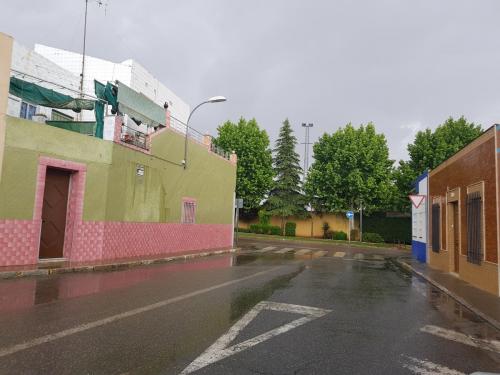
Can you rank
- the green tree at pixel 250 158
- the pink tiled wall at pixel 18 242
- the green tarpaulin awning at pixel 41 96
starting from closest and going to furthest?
the pink tiled wall at pixel 18 242, the green tarpaulin awning at pixel 41 96, the green tree at pixel 250 158

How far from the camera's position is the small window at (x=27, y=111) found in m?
18.3

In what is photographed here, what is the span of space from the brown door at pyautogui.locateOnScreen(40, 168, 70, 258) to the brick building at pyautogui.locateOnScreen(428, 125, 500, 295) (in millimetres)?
13579

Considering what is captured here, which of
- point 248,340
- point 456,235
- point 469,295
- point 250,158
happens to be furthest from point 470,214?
point 250,158

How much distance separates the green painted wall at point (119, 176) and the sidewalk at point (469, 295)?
11713 mm

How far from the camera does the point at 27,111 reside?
18.8 m

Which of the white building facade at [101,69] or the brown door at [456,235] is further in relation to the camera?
the white building facade at [101,69]

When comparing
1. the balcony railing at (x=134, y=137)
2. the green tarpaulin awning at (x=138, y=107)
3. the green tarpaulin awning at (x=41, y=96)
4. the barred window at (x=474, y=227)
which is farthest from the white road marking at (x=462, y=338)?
the green tarpaulin awning at (x=41, y=96)

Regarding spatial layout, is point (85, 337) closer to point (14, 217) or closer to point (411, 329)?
point (411, 329)

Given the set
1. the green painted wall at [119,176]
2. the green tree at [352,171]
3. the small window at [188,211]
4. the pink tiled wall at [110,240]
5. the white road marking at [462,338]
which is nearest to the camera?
the white road marking at [462,338]

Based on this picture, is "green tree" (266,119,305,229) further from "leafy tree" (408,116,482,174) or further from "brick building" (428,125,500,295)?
"brick building" (428,125,500,295)

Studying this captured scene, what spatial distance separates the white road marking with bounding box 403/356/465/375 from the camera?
4758mm

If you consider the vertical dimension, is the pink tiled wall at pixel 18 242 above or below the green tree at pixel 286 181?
below

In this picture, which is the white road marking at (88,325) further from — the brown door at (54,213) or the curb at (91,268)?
the brown door at (54,213)

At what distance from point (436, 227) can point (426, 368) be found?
14.7 m
